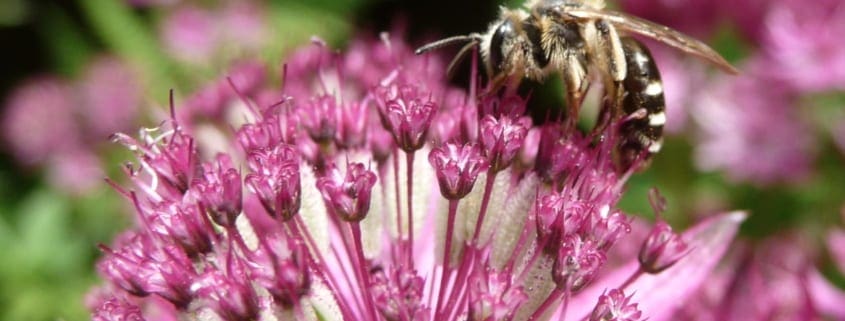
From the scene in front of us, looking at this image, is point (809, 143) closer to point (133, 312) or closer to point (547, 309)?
point (547, 309)

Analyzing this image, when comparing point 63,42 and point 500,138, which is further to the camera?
point 63,42

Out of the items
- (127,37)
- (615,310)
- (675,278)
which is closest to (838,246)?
(675,278)

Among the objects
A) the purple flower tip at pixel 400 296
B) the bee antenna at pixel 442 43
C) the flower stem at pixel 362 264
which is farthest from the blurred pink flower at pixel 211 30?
the purple flower tip at pixel 400 296

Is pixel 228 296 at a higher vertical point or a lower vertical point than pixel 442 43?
lower

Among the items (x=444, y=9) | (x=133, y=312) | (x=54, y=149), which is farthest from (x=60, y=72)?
(x=133, y=312)

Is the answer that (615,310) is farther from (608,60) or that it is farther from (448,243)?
(608,60)

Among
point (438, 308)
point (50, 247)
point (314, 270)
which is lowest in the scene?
point (438, 308)

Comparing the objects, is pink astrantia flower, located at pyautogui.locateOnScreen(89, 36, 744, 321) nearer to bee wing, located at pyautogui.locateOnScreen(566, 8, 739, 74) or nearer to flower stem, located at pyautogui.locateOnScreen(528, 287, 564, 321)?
flower stem, located at pyautogui.locateOnScreen(528, 287, 564, 321)
